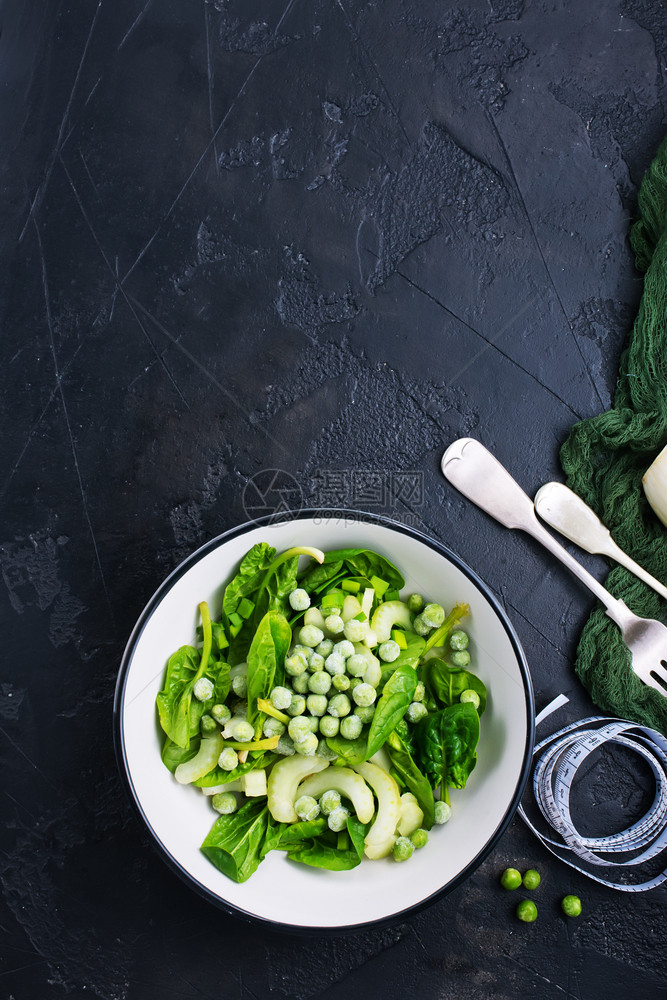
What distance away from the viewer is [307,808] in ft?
3.68

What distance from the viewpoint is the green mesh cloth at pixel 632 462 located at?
139cm

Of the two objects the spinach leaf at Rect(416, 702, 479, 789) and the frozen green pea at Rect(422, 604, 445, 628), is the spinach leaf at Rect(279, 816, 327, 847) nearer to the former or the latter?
the spinach leaf at Rect(416, 702, 479, 789)

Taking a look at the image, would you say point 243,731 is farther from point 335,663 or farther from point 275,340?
point 275,340

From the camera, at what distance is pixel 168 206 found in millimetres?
1453

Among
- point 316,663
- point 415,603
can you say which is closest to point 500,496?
point 415,603

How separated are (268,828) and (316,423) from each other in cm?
71

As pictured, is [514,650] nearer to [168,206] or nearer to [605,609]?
[605,609]

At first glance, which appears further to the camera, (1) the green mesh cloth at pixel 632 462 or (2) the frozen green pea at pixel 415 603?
(1) the green mesh cloth at pixel 632 462

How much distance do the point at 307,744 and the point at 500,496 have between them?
0.58m

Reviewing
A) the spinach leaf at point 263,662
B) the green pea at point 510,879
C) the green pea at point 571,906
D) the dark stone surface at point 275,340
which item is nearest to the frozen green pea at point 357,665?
the spinach leaf at point 263,662

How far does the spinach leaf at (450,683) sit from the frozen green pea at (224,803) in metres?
0.36

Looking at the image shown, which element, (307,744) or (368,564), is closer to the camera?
(307,744)

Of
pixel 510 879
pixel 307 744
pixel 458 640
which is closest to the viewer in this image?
pixel 307 744

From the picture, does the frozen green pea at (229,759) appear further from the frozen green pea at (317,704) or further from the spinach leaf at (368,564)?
the spinach leaf at (368,564)
